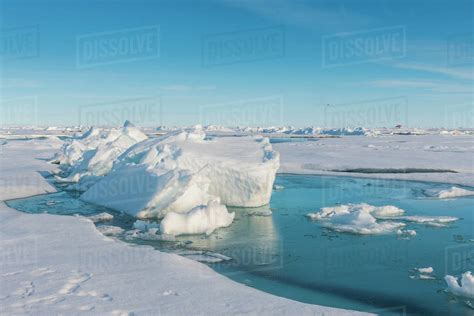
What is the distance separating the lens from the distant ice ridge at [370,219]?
915cm

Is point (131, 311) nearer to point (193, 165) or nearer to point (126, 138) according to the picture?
point (193, 165)

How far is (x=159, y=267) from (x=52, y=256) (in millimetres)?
1744

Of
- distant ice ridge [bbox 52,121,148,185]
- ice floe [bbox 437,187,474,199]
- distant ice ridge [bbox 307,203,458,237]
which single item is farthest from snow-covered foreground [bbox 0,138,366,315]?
ice floe [bbox 437,187,474,199]

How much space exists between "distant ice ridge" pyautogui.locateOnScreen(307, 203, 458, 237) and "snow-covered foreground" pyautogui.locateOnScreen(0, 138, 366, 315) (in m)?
4.09

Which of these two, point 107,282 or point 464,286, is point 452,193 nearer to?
point 464,286

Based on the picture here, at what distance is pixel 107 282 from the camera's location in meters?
5.46

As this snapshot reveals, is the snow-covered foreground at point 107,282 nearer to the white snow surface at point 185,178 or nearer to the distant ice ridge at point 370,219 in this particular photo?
the white snow surface at point 185,178

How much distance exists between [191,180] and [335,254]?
166 inches

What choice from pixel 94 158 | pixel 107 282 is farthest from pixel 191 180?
pixel 94 158

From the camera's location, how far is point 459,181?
54.2 feet

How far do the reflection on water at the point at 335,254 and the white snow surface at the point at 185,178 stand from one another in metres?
0.53

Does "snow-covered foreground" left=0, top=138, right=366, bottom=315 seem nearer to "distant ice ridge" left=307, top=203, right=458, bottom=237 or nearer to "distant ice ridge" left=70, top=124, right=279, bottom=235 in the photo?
"distant ice ridge" left=70, top=124, right=279, bottom=235

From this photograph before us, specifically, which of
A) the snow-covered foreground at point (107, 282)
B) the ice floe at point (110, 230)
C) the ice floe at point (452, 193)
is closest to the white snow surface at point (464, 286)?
the snow-covered foreground at point (107, 282)

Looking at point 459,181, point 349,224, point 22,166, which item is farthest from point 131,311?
point 22,166
